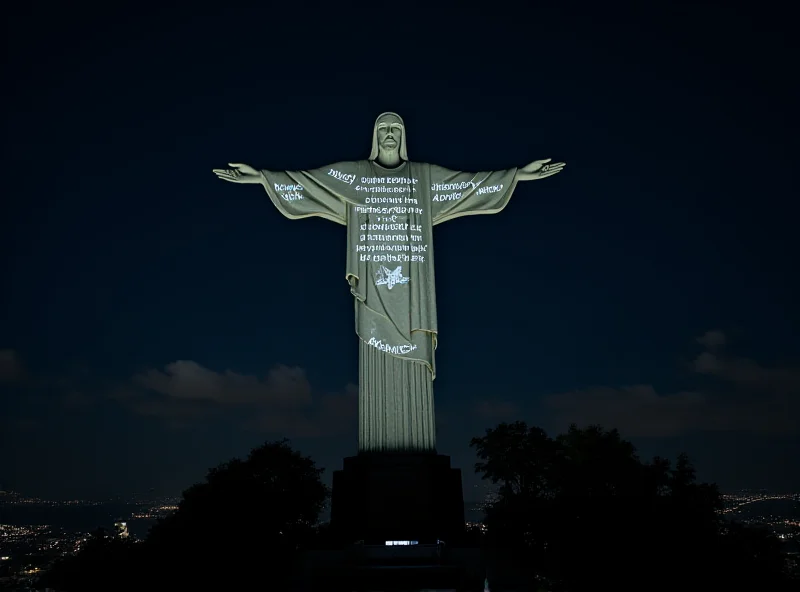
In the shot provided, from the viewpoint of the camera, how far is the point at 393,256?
1135 centimetres

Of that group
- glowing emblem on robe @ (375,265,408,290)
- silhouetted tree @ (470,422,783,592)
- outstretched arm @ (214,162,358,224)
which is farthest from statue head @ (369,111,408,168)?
silhouetted tree @ (470,422,783,592)

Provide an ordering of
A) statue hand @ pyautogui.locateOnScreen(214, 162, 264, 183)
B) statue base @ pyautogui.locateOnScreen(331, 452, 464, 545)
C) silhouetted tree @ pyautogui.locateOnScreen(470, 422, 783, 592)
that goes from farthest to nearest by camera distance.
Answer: statue hand @ pyautogui.locateOnScreen(214, 162, 264, 183)
silhouetted tree @ pyautogui.locateOnScreen(470, 422, 783, 592)
statue base @ pyautogui.locateOnScreen(331, 452, 464, 545)

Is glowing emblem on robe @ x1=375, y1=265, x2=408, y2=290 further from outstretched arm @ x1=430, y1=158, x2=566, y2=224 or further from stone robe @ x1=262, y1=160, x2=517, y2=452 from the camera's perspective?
outstretched arm @ x1=430, y1=158, x2=566, y2=224

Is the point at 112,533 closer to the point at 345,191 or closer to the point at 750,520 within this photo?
→ the point at 345,191

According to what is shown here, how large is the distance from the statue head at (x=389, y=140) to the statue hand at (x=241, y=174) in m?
1.93

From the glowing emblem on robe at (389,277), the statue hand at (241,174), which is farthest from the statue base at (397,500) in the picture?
the statue hand at (241,174)

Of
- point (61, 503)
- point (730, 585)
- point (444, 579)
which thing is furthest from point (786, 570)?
point (61, 503)

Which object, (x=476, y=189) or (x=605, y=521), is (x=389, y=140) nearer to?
(x=476, y=189)

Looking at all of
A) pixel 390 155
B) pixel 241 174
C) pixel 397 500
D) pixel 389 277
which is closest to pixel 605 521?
pixel 397 500

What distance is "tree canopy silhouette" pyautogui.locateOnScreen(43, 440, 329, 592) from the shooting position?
35.6ft

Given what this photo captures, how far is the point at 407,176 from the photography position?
11.9 m

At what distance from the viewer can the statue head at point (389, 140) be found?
39.4ft

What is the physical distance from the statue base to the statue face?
5093 millimetres

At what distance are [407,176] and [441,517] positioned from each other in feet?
17.8
